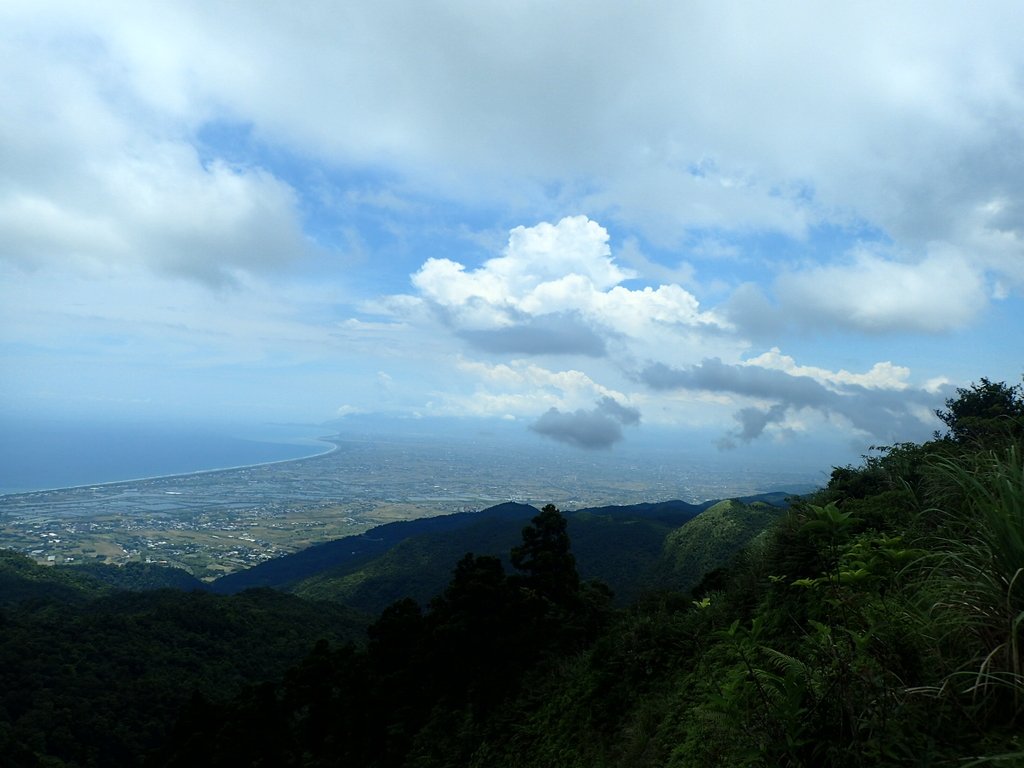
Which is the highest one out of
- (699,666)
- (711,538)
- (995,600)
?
(995,600)

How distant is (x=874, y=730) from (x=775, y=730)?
692mm

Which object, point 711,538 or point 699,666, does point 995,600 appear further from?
point 711,538

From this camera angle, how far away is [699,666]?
7.92 metres

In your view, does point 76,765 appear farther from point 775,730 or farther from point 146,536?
point 146,536

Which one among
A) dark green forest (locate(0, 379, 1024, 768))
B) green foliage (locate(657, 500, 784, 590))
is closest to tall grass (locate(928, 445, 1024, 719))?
dark green forest (locate(0, 379, 1024, 768))

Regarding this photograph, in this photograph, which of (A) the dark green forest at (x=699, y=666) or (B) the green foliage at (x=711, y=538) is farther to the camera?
(B) the green foliage at (x=711, y=538)

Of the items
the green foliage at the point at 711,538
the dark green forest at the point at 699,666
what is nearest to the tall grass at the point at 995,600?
the dark green forest at the point at 699,666

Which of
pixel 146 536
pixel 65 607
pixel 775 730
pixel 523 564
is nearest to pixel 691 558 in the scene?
pixel 523 564

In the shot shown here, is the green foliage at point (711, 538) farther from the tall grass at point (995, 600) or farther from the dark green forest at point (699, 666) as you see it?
the tall grass at point (995, 600)

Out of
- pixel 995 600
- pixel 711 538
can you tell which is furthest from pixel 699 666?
pixel 711 538

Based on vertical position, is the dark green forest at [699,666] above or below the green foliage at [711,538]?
above

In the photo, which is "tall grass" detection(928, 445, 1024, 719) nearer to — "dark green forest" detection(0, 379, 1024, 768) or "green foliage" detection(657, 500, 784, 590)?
"dark green forest" detection(0, 379, 1024, 768)

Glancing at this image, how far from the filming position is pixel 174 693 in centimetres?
3694

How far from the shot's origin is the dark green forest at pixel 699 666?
3.63 meters
